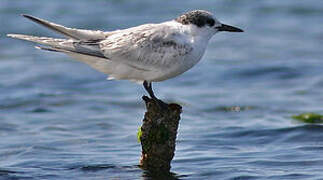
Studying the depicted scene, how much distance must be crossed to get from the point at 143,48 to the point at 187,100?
4.66 meters

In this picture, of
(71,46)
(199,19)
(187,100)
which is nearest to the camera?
(71,46)

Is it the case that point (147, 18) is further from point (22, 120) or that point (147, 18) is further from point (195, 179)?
point (195, 179)

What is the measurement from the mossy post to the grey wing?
373 mm

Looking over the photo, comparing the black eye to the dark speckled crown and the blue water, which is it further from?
the blue water

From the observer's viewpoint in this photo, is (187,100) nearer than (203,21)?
No

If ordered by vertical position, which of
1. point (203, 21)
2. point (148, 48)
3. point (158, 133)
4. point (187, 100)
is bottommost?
point (158, 133)

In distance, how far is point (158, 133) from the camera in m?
7.77

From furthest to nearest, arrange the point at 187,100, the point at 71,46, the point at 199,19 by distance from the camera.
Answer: the point at 187,100 → the point at 199,19 → the point at 71,46

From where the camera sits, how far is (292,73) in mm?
13531

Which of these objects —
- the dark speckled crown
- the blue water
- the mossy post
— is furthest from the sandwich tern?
the blue water

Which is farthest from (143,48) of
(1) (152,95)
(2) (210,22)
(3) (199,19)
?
(2) (210,22)

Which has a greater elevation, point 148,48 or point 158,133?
point 148,48

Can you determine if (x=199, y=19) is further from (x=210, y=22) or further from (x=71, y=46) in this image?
(x=71, y=46)

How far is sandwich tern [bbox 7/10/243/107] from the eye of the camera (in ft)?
25.1
